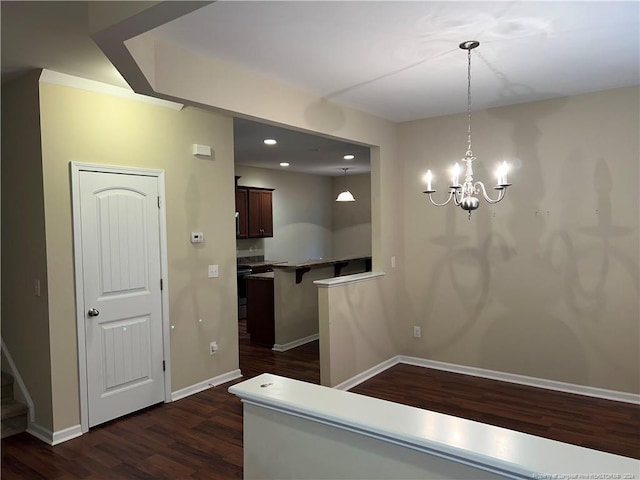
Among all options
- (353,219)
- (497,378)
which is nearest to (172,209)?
(497,378)

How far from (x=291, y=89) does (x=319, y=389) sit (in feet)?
8.23

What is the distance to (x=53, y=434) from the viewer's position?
326 cm

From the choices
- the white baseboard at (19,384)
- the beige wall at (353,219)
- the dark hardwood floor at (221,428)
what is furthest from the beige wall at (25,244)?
the beige wall at (353,219)

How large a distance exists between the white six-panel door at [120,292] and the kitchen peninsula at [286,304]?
2.02 metres

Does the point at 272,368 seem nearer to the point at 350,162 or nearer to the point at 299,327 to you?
the point at 299,327

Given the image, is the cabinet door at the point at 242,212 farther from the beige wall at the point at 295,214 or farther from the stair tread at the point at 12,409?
the stair tread at the point at 12,409

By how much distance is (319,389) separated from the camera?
1.74m

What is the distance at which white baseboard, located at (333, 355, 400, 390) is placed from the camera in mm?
4223

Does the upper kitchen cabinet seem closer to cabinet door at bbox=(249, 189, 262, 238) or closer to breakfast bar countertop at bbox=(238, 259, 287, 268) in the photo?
cabinet door at bbox=(249, 189, 262, 238)

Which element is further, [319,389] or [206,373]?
[206,373]

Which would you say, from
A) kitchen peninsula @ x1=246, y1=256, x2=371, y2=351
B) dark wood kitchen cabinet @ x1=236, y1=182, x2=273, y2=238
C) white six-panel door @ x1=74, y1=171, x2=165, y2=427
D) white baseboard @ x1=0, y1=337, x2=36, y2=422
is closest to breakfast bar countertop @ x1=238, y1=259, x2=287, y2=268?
dark wood kitchen cabinet @ x1=236, y1=182, x2=273, y2=238

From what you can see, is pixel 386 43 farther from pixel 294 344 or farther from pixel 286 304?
pixel 294 344

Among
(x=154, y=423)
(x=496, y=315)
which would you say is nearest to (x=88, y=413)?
(x=154, y=423)

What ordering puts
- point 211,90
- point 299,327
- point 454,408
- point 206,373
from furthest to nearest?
point 299,327 < point 206,373 < point 454,408 < point 211,90
